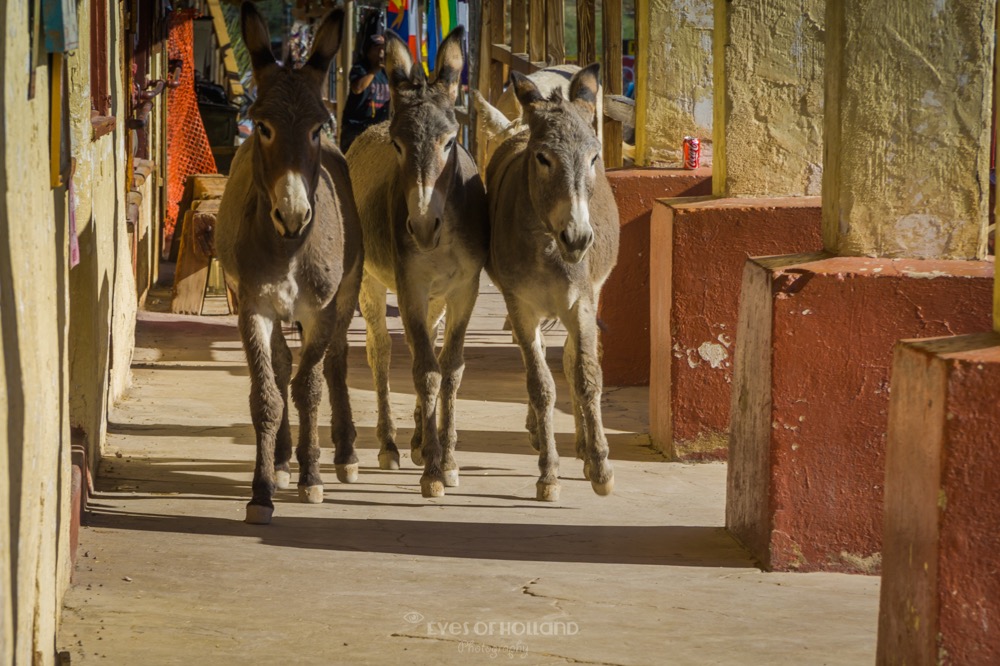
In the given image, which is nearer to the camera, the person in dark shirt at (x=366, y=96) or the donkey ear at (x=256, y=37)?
the donkey ear at (x=256, y=37)

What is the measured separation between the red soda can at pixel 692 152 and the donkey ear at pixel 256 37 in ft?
11.6

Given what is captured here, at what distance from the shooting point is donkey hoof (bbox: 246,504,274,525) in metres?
5.89

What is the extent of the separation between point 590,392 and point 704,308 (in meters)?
1.14

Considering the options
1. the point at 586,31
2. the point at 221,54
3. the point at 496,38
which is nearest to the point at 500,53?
the point at 496,38

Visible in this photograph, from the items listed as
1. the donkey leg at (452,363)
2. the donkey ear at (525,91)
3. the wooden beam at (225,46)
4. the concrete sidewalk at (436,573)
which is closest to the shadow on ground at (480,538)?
the concrete sidewalk at (436,573)

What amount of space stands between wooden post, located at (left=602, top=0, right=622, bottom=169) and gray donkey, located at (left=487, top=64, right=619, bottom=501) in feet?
17.4

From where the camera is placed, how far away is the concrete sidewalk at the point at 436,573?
14.3ft

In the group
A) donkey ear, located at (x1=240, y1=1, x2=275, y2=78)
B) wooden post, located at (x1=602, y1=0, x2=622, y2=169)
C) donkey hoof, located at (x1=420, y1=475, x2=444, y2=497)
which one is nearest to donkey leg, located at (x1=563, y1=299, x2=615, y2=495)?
donkey hoof, located at (x1=420, y1=475, x2=444, y2=497)

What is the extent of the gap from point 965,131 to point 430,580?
251cm

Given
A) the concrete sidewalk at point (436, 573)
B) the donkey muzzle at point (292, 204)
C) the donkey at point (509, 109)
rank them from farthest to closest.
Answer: the donkey at point (509, 109) < the donkey muzzle at point (292, 204) < the concrete sidewalk at point (436, 573)

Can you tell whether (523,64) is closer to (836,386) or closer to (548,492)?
(548,492)

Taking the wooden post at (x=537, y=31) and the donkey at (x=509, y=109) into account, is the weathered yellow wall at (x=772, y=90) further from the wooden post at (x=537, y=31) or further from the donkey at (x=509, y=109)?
the wooden post at (x=537, y=31)

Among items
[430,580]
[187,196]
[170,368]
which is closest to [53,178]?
[430,580]

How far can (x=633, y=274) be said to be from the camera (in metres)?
9.22
